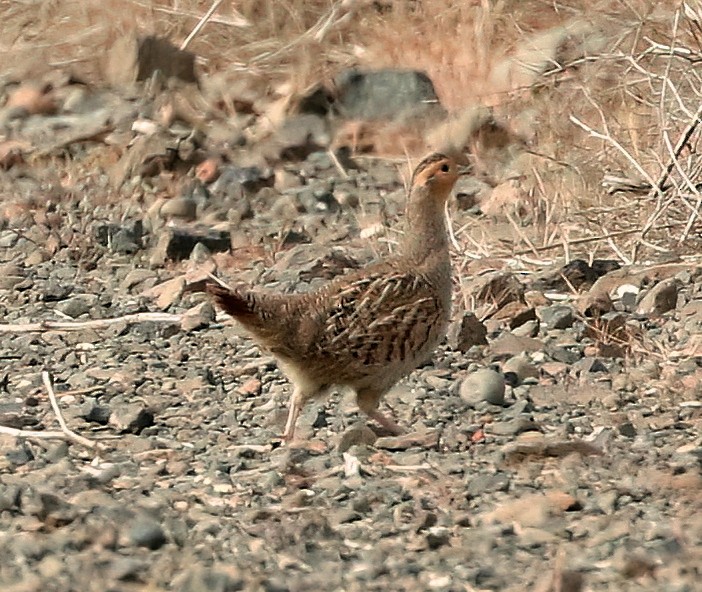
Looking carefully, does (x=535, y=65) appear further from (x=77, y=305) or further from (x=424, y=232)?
(x=424, y=232)

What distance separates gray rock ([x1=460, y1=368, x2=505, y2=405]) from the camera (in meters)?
6.44

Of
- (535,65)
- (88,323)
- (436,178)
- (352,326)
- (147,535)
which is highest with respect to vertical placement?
(436,178)

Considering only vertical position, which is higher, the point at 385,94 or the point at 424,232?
the point at 424,232

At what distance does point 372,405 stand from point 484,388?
49cm

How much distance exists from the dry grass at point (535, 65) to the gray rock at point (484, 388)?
1.44m

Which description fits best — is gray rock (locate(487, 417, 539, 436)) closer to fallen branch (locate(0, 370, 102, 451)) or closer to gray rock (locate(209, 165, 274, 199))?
fallen branch (locate(0, 370, 102, 451))

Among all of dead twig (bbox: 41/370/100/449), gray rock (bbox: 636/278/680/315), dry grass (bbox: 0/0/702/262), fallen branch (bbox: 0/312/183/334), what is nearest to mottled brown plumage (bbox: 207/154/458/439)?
dead twig (bbox: 41/370/100/449)

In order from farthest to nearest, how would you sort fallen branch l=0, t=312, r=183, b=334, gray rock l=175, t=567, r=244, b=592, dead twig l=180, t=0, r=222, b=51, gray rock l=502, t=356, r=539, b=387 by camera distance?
dead twig l=180, t=0, r=222, b=51, fallen branch l=0, t=312, r=183, b=334, gray rock l=502, t=356, r=539, b=387, gray rock l=175, t=567, r=244, b=592

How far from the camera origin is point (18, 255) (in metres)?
9.36

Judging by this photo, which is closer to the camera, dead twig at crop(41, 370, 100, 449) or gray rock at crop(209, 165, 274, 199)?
dead twig at crop(41, 370, 100, 449)

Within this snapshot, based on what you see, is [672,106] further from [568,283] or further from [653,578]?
[653,578]

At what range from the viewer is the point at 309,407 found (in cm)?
664

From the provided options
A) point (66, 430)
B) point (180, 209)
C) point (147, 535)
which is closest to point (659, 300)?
point (66, 430)

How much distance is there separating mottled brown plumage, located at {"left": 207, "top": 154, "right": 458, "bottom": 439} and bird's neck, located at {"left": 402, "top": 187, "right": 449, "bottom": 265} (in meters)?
0.05
